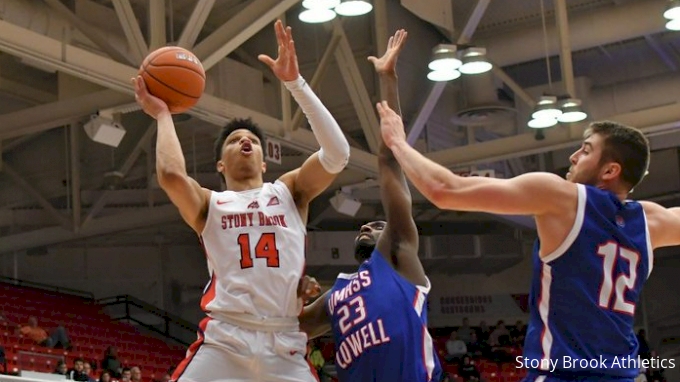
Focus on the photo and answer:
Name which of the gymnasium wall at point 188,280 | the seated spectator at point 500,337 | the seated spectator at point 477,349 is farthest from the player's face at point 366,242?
the seated spectator at point 500,337

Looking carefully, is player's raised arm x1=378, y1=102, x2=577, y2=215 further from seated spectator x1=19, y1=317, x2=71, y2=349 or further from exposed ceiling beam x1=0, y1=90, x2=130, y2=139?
seated spectator x1=19, y1=317, x2=71, y2=349

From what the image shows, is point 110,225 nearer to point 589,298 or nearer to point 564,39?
point 564,39

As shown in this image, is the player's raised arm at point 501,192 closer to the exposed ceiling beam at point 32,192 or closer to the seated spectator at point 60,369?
the seated spectator at point 60,369

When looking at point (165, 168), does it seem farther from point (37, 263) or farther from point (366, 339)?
point (37, 263)

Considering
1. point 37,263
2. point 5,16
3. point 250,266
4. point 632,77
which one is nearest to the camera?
point 250,266

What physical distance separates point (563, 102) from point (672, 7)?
237cm

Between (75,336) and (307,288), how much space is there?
14622 mm

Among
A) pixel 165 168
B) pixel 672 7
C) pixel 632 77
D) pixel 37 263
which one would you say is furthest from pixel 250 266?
pixel 37 263

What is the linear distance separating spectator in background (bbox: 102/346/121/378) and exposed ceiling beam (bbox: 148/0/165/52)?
5.23m

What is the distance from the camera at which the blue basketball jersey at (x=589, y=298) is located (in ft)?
13.6

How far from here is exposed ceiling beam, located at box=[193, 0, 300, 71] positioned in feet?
44.4

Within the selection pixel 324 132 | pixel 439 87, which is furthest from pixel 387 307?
pixel 439 87

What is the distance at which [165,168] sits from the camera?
5070 millimetres

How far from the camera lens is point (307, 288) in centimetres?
509
